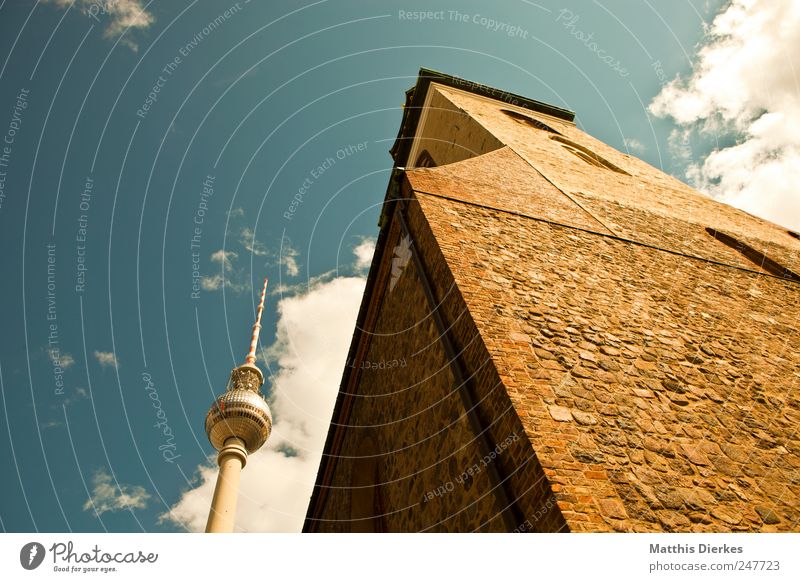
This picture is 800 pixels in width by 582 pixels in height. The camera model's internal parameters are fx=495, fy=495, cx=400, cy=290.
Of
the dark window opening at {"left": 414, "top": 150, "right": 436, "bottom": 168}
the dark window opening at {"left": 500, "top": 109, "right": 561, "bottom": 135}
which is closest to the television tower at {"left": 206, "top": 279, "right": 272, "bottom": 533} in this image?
the dark window opening at {"left": 414, "top": 150, "right": 436, "bottom": 168}

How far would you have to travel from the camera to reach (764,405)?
4.54m

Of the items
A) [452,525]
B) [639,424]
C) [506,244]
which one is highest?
[506,244]

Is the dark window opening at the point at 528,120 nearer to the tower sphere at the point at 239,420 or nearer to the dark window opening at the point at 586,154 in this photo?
the dark window opening at the point at 586,154

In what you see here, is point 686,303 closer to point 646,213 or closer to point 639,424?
point 639,424

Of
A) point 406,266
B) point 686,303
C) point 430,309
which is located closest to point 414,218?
point 406,266

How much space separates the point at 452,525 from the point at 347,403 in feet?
17.5

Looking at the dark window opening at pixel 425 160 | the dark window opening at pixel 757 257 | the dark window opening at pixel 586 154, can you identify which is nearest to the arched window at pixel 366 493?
the dark window opening at pixel 757 257

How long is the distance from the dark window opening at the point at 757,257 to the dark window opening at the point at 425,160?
849 centimetres

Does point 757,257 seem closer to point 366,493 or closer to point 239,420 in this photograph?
point 366,493

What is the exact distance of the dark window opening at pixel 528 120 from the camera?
50.4 feet

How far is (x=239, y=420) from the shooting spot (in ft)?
107

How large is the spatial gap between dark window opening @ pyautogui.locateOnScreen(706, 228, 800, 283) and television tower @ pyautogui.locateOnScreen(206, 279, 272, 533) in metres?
25.7

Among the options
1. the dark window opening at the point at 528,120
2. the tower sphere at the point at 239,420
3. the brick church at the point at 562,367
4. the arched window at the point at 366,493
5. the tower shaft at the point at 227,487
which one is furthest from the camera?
the tower sphere at the point at 239,420

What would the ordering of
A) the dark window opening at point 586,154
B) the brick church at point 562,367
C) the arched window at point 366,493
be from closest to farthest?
the brick church at point 562,367
the arched window at point 366,493
the dark window opening at point 586,154
